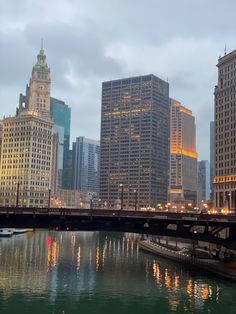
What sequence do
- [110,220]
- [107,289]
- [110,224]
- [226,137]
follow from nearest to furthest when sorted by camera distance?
[107,289], [110,220], [110,224], [226,137]

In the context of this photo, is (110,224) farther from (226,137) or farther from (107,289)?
(226,137)

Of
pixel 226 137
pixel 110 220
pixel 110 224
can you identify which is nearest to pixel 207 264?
pixel 110 224

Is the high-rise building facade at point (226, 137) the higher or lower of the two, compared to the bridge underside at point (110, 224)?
higher

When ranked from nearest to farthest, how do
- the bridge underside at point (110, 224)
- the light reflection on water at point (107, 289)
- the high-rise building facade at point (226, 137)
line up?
the light reflection on water at point (107, 289), the bridge underside at point (110, 224), the high-rise building facade at point (226, 137)

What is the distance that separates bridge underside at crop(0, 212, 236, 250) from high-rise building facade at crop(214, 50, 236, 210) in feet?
362

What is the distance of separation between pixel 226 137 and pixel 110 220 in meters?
127

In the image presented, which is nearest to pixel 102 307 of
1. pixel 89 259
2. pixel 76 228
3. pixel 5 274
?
pixel 76 228

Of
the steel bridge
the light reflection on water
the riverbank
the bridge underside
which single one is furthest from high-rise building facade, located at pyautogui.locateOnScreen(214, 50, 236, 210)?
the steel bridge

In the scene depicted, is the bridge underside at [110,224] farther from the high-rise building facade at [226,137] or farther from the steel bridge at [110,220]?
the high-rise building facade at [226,137]

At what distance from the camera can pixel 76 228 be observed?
78250 mm

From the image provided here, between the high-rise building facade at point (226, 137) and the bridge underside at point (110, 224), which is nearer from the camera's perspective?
the bridge underside at point (110, 224)

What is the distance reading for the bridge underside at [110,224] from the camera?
75250 millimetres

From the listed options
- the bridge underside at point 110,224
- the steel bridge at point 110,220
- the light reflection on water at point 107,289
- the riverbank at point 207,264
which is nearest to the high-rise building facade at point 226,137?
the riverbank at point 207,264

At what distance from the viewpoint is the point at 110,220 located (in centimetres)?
7644
